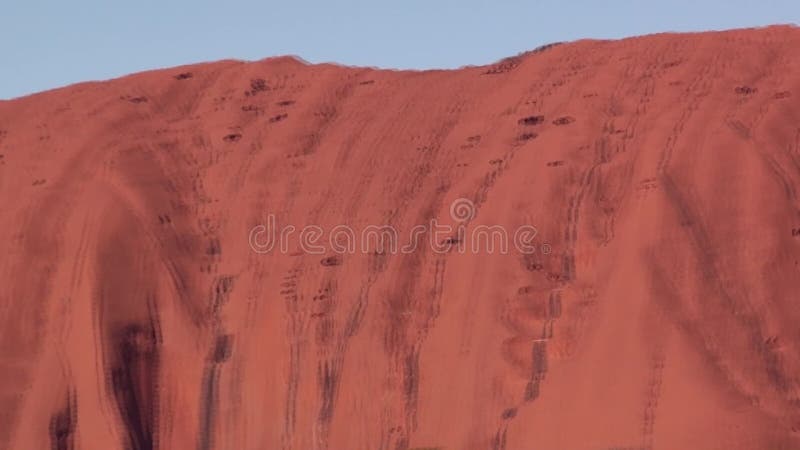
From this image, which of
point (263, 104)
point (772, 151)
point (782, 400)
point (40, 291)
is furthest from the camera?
point (263, 104)

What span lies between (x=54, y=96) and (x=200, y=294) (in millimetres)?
6339

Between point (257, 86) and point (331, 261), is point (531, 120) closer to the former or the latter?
point (331, 261)

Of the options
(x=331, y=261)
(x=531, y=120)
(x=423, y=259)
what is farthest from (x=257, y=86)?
(x=423, y=259)

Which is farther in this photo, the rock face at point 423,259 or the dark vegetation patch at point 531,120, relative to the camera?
the dark vegetation patch at point 531,120

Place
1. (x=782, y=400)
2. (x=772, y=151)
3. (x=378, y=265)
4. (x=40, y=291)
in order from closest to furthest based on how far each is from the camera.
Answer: (x=782, y=400)
(x=772, y=151)
(x=378, y=265)
(x=40, y=291)

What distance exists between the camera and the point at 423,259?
81.0 ft

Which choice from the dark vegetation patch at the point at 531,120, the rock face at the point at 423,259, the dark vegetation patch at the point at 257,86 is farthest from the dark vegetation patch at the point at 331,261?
the dark vegetation patch at the point at 257,86

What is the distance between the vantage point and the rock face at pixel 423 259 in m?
21.9

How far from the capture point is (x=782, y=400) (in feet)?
68.5

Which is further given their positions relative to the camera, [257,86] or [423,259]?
[257,86]

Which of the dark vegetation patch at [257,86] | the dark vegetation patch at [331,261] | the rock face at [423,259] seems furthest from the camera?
the dark vegetation patch at [257,86]

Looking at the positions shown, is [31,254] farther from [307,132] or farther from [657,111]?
[657,111]

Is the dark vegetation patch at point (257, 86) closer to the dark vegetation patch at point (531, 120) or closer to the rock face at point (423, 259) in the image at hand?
the rock face at point (423, 259)

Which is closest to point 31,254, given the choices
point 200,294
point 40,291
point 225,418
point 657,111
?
point 40,291
